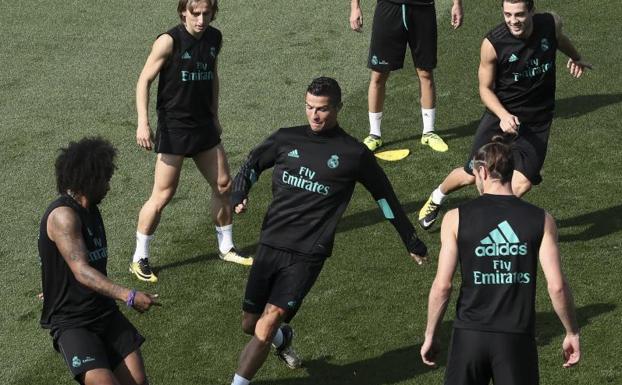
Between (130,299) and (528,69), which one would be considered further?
(528,69)

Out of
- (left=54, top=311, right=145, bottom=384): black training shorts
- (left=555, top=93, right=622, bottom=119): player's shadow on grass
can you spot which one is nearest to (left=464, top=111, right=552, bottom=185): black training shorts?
(left=555, top=93, right=622, bottom=119): player's shadow on grass

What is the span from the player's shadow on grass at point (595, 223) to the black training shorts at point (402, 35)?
267cm

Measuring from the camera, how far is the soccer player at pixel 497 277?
7.69 meters

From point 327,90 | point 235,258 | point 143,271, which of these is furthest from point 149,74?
point 327,90

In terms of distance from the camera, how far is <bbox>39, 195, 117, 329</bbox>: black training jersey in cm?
821

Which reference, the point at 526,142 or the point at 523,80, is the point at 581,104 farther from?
the point at 523,80

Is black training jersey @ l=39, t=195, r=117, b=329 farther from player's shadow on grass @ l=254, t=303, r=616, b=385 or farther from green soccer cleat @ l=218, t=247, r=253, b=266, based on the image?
green soccer cleat @ l=218, t=247, r=253, b=266

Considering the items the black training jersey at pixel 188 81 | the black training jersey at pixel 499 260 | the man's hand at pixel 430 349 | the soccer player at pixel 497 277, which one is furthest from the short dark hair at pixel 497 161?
the black training jersey at pixel 188 81

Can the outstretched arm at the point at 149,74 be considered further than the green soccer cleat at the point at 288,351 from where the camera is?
Yes

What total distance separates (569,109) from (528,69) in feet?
12.8

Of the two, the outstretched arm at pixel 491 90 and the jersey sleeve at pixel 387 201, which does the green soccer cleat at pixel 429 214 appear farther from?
the jersey sleeve at pixel 387 201

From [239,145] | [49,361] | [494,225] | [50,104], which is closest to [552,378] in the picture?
[494,225]

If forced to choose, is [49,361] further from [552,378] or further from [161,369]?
[552,378]

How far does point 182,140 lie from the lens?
11453mm
